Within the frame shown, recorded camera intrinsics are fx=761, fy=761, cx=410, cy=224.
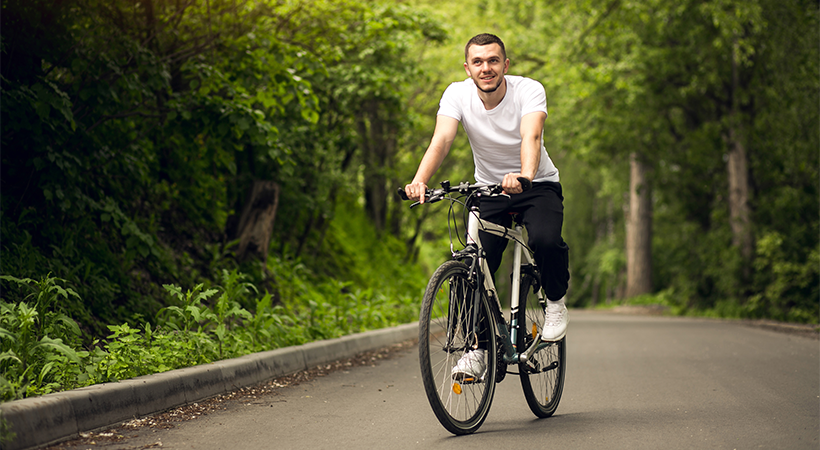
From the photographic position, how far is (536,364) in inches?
194

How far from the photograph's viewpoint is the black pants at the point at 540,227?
4668 mm

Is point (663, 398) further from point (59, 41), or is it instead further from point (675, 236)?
point (675, 236)

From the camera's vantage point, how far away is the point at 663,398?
566 centimetres

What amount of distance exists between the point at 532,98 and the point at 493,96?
0.77ft

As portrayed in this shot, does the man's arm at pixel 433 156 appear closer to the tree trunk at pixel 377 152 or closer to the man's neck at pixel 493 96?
the man's neck at pixel 493 96

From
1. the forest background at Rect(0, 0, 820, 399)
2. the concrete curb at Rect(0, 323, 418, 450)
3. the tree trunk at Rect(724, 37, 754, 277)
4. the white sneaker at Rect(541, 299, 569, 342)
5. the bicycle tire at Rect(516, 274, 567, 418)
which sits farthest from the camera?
the tree trunk at Rect(724, 37, 754, 277)

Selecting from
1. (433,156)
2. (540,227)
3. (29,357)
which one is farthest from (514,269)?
(29,357)

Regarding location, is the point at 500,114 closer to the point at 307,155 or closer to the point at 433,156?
the point at 433,156

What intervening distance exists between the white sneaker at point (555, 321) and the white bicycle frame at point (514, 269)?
89 millimetres

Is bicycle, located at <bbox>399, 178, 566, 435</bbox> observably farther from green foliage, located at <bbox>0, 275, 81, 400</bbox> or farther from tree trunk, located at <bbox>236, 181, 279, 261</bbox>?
tree trunk, located at <bbox>236, 181, 279, 261</bbox>

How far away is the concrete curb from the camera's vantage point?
376 cm

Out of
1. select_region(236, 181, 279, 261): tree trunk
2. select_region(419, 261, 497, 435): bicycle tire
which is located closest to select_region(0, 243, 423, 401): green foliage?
select_region(236, 181, 279, 261): tree trunk

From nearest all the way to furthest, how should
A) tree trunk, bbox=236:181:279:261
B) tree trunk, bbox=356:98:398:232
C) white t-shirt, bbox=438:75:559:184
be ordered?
white t-shirt, bbox=438:75:559:184
tree trunk, bbox=236:181:279:261
tree trunk, bbox=356:98:398:232

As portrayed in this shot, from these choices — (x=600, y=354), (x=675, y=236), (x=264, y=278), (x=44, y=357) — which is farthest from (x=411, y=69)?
(x=675, y=236)
